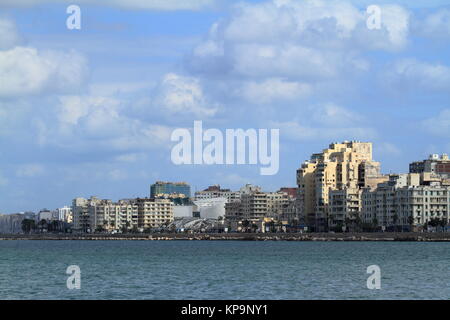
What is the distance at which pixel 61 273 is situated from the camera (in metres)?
80.2

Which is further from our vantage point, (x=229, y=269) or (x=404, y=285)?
(x=229, y=269)

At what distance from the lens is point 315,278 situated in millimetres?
71438

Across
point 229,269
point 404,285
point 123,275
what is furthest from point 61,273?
point 404,285
